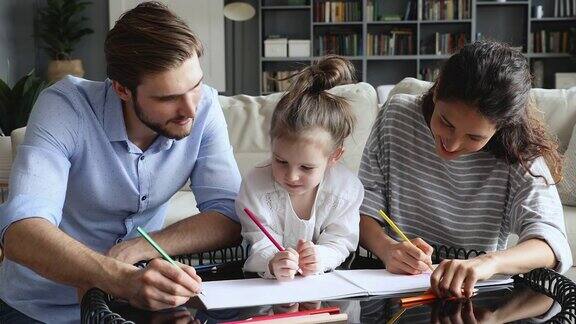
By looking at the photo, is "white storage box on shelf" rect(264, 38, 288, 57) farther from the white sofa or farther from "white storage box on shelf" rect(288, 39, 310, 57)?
the white sofa

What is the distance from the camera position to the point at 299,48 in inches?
271

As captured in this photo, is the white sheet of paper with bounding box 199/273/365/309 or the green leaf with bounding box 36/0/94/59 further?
the green leaf with bounding box 36/0/94/59

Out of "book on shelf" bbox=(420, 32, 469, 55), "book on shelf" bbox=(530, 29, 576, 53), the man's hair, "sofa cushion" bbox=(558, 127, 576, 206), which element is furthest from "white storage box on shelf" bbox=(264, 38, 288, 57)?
the man's hair

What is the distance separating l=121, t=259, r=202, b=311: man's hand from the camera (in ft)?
3.29

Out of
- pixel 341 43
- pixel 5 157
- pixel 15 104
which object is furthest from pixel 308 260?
pixel 341 43

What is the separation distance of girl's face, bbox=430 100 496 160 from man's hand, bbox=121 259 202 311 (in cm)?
51

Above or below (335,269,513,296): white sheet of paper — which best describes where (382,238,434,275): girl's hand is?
above

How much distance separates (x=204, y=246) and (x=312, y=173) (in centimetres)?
25

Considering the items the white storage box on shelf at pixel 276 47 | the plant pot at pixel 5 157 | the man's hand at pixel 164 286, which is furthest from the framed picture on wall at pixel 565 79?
the man's hand at pixel 164 286

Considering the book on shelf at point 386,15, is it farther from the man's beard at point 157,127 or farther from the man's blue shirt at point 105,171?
the man's beard at point 157,127

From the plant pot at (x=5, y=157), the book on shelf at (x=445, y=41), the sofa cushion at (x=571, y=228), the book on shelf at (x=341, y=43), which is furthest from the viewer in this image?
the book on shelf at (x=341, y=43)

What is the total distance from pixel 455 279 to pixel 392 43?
5.98 metres

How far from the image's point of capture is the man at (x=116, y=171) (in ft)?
3.92

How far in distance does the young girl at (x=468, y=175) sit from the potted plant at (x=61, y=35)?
17.7 ft
